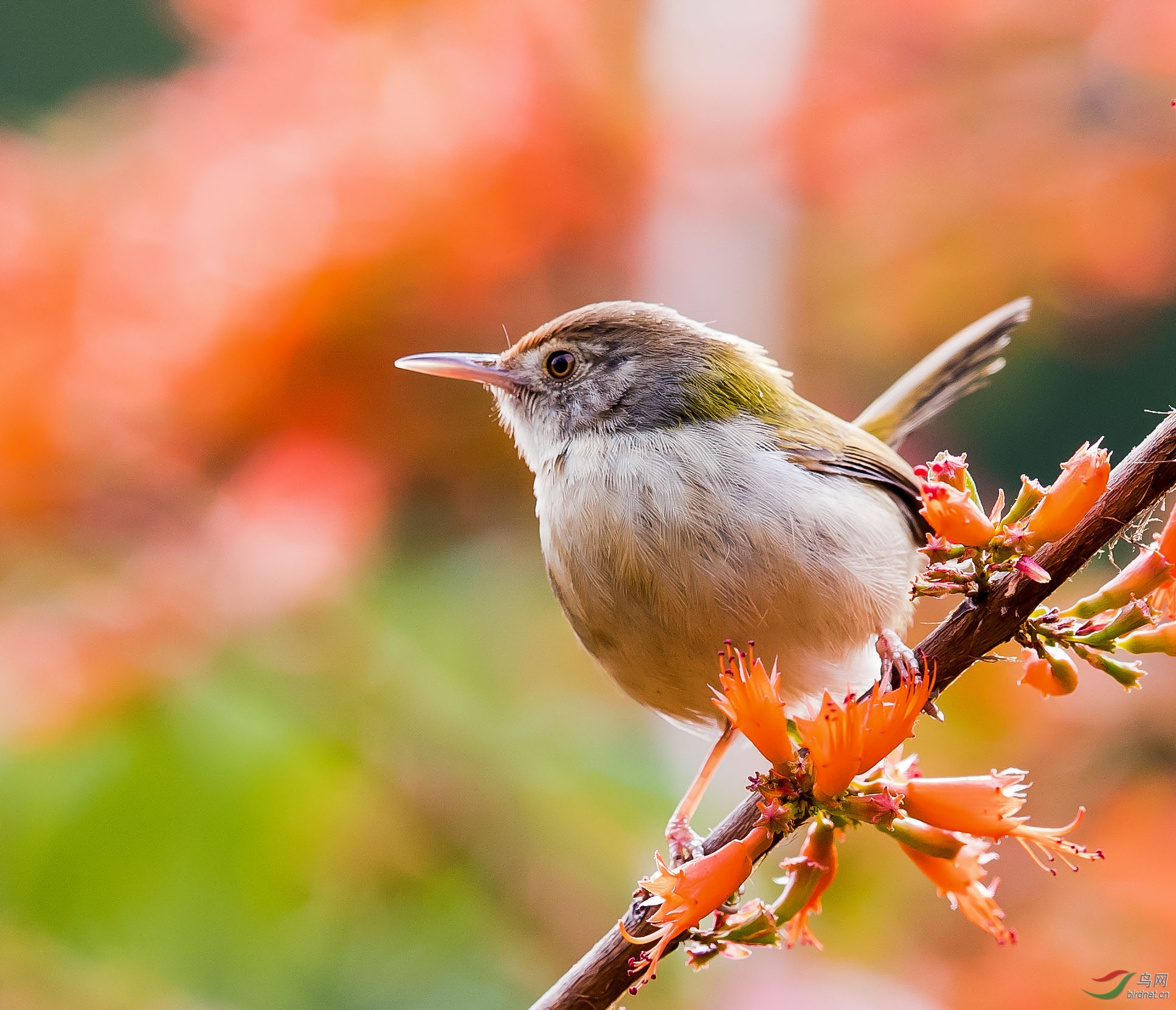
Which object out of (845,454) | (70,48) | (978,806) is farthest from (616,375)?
(70,48)

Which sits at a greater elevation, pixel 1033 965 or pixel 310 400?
pixel 310 400

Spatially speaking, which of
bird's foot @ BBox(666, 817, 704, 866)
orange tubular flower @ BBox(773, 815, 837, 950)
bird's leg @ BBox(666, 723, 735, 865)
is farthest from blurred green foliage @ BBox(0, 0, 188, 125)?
orange tubular flower @ BBox(773, 815, 837, 950)

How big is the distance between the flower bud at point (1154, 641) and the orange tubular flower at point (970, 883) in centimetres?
29

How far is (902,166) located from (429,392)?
2.21 metres

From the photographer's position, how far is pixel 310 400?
4.30 meters

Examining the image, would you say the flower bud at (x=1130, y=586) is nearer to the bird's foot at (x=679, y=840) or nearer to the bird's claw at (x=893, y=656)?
the bird's claw at (x=893, y=656)

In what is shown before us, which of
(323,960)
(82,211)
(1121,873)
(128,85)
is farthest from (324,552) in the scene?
(1121,873)

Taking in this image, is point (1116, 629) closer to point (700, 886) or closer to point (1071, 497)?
point (1071, 497)

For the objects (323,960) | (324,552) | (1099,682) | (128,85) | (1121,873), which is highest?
(128,85)

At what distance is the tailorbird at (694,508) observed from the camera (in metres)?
1.88

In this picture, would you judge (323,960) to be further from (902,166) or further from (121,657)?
(902,166)

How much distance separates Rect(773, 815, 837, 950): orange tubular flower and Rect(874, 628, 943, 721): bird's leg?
20cm

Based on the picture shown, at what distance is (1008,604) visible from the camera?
1223mm

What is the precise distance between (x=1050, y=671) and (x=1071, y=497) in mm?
226
